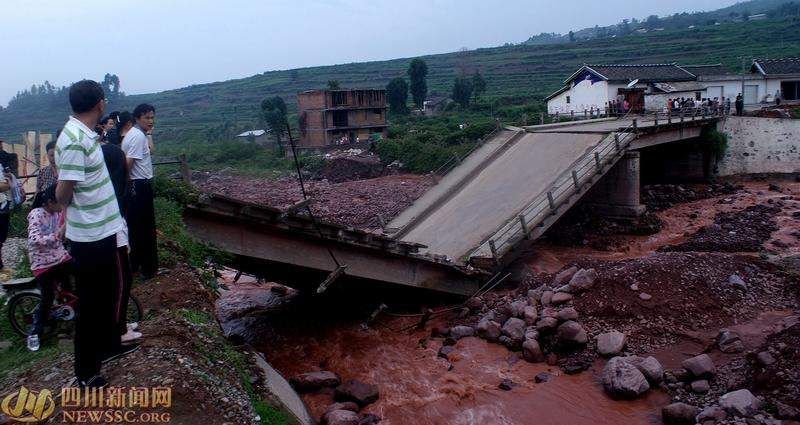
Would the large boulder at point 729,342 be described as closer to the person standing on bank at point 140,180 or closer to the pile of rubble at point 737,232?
the pile of rubble at point 737,232

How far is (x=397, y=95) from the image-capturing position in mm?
65625

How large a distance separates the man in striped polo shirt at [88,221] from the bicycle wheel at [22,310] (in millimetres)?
2416

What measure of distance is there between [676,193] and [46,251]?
82.7ft

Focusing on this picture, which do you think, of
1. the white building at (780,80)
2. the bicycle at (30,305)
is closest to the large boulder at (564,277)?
the bicycle at (30,305)

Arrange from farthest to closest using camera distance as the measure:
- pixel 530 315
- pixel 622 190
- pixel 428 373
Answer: pixel 622 190 → pixel 530 315 → pixel 428 373

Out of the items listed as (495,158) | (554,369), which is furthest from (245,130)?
(554,369)

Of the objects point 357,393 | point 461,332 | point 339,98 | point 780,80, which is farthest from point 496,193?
point 339,98

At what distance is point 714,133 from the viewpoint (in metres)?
28.3

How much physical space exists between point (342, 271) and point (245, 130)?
64.0m

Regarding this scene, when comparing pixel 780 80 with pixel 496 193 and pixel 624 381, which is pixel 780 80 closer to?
pixel 496 193

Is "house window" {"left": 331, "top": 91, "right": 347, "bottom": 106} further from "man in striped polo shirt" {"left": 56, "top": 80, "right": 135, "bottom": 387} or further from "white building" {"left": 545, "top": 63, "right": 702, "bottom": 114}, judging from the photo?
"man in striped polo shirt" {"left": 56, "top": 80, "right": 135, "bottom": 387}

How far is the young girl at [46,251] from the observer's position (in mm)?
6633

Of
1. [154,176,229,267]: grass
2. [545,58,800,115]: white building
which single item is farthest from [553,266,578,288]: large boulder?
[545,58,800,115]: white building

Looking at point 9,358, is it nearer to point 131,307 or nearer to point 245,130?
point 131,307
